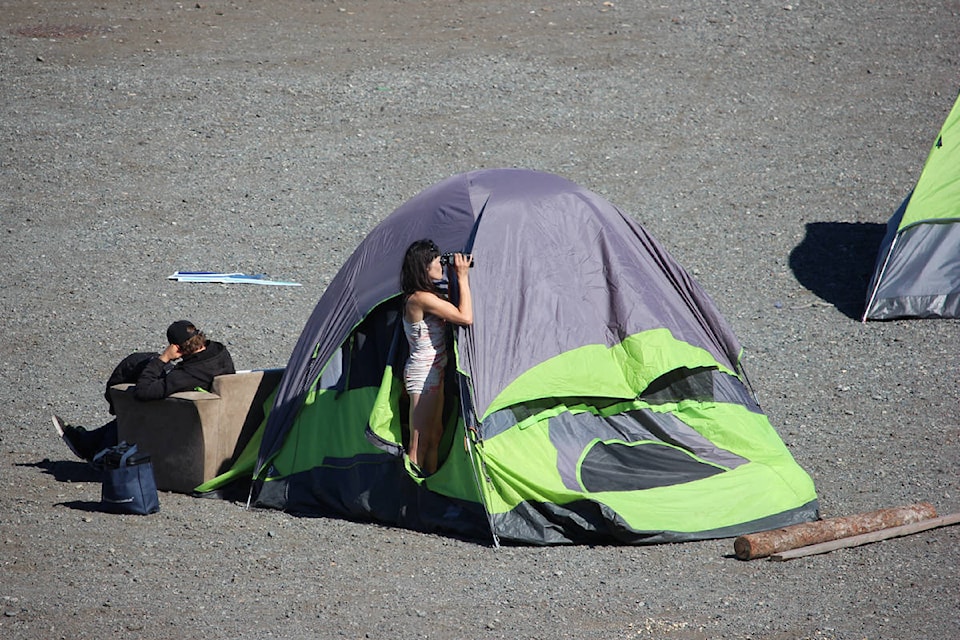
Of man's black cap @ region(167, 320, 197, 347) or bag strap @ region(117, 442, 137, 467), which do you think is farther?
man's black cap @ region(167, 320, 197, 347)

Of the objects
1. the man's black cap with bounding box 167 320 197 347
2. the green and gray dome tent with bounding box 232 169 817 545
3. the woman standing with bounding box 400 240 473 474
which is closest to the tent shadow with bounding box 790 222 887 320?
the green and gray dome tent with bounding box 232 169 817 545

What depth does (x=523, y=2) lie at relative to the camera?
59.2ft

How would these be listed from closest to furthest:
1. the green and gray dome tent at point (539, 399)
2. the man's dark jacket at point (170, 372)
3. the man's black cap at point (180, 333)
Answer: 1. the green and gray dome tent at point (539, 399)
2. the man's dark jacket at point (170, 372)
3. the man's black cap at point (180, 333)

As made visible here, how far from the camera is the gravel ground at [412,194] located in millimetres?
5289

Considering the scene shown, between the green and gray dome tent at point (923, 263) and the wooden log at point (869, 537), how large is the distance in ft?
14.4

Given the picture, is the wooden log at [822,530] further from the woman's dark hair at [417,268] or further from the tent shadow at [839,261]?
the tent shadow at [839,261]

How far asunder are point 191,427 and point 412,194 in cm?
672

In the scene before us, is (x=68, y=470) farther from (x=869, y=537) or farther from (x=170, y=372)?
(x=869, y=537)

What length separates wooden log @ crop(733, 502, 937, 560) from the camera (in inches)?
224

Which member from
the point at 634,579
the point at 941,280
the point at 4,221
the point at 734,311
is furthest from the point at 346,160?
the point at 634,579

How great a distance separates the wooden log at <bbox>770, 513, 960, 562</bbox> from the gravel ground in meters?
0.06

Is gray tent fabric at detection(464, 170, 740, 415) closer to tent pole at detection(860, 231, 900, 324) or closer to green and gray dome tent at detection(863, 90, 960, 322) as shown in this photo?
tent pole at detection(860, 231, 900, 324)

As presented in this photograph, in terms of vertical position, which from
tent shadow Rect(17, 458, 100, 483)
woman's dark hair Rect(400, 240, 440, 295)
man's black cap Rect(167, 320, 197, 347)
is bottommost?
tent shadow Rect(17, 458, 100, 483)

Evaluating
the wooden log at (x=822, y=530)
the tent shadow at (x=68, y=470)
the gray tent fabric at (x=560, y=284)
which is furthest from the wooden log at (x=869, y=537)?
the tent shadow at (x=68, y=470)
